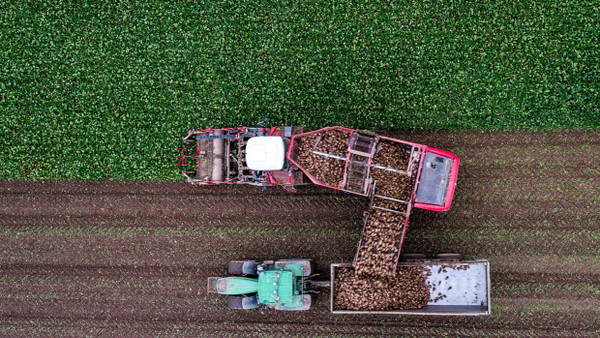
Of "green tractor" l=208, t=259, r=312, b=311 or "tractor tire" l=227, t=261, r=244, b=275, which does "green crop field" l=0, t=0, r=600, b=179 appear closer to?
"tractor tire" l=227, t=261, r=244, b=275

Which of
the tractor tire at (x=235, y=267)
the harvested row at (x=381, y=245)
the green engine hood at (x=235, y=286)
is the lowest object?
the green engine hood at (x=235, y=286)

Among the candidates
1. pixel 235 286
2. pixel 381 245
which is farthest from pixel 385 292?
pixel 235 286

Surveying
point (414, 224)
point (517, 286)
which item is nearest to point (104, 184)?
point (414, 224)

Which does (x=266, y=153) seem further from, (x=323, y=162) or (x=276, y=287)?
(x=276, y=287)

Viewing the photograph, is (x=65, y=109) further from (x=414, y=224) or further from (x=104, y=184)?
(x=414, y=224)

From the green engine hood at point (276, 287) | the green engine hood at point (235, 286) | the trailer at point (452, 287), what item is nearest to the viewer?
the trailer at point (452, 287)

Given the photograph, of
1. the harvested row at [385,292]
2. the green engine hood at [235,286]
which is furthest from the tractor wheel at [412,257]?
the green engine hood at [235,286]

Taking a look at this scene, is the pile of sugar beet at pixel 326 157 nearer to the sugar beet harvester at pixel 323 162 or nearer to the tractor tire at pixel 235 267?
the sugar beet harvester at pixel 323 162

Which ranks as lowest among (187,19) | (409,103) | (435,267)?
(435,267)
